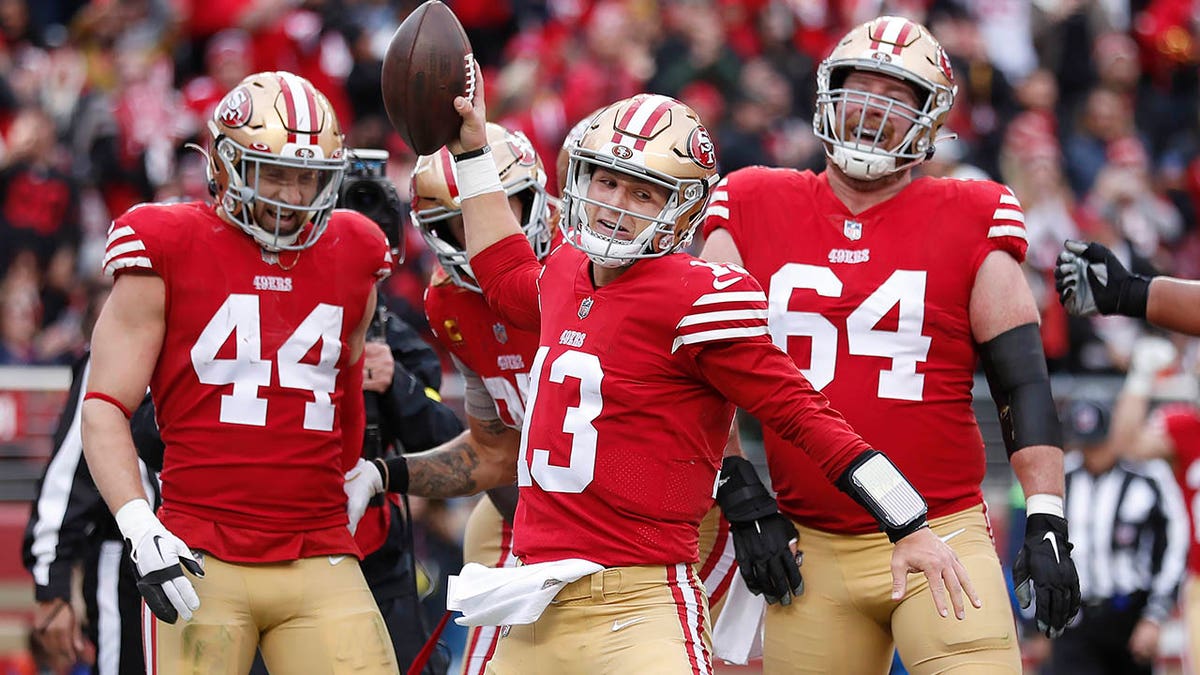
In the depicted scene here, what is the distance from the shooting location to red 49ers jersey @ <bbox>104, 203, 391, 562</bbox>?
4.44m

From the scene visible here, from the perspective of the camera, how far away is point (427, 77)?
4.29 m

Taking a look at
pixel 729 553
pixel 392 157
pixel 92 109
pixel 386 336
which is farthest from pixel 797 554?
pixel 92 109

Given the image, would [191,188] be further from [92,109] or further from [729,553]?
[729,553]

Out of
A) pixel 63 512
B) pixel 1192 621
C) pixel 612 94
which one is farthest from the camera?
pixel 612 94

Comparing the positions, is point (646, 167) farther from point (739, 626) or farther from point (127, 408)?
point (127, 408)

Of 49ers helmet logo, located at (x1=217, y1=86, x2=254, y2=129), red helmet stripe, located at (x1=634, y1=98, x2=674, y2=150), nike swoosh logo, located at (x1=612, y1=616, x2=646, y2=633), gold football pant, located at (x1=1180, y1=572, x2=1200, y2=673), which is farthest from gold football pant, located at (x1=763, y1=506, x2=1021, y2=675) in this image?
gold football pant, located at (x1=1180, y1=572, x2=1200, y2=673)

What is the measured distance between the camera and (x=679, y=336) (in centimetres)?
395

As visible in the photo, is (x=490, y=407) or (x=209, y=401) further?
(x=490, y=407)

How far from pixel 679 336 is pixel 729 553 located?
1.27 meters

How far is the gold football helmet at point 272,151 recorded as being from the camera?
4.50 meters

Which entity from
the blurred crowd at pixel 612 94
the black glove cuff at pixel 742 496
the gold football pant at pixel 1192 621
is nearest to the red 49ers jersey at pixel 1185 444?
the gold football pant at pixel 1192 621

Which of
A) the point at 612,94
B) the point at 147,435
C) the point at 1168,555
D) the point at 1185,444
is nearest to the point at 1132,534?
the point at 1168,555

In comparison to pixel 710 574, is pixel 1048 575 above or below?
above

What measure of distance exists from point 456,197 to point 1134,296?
1841 millimetres
